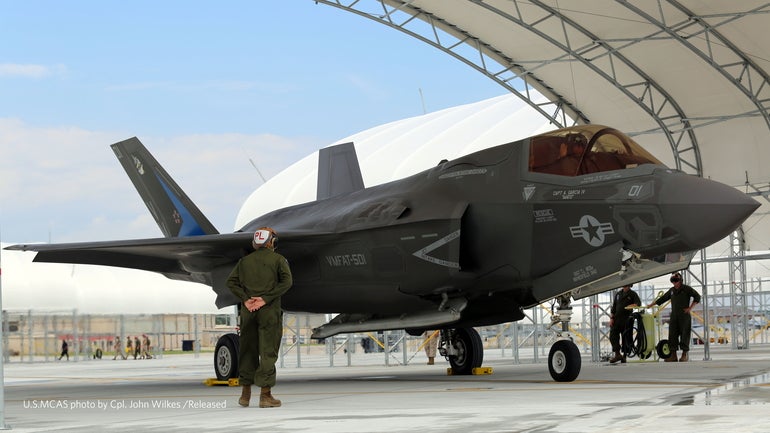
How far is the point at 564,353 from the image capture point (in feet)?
35.2

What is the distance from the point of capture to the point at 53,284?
40.5 meters

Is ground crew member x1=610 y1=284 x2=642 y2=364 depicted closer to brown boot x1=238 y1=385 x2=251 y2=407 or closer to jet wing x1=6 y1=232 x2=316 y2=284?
jet wing x1=6 y1=232 x2=316 y2=284

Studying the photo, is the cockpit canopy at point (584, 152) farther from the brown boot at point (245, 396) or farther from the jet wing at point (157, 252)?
the brown boot at point (245, 396)

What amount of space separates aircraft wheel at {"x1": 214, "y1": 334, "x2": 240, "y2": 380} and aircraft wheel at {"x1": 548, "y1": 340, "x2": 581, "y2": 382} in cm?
443

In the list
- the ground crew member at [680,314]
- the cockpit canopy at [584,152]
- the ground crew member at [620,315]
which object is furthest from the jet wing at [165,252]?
the ground crew member at [680,314]

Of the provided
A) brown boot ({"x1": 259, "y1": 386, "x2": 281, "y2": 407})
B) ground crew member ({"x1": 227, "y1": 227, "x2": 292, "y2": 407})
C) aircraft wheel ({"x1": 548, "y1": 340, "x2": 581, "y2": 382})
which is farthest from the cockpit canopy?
brown boot ({"x1": 259, "y1": 386, "x2": 281, "y2": 407})

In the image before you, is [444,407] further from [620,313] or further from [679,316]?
[679,316]

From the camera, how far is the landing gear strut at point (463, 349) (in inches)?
552

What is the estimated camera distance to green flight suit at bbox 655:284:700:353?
17422 mm

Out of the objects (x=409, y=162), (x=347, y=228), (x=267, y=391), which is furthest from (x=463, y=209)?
(x=409, y=162)

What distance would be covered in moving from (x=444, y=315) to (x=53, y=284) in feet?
107

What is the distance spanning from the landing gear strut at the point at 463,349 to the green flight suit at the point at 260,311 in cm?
595

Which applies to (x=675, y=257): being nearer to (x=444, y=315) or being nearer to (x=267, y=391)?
(x=444, y=315)

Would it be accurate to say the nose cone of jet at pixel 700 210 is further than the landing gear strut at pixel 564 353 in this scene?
No
